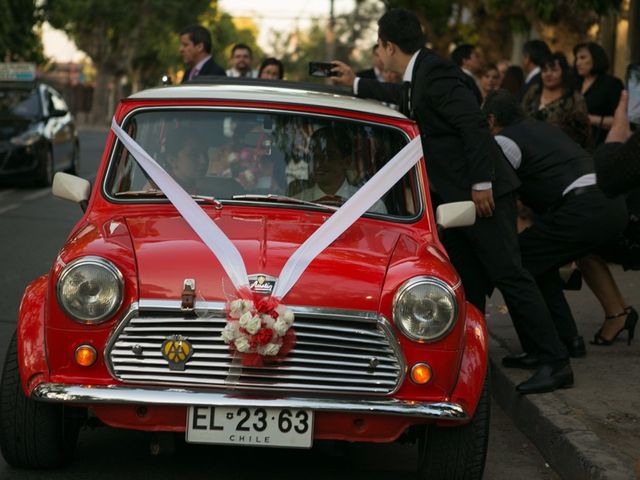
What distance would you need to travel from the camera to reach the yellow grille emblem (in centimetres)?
522

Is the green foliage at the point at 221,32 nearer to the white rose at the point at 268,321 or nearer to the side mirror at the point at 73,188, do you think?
the side mirror at the point at 73,188

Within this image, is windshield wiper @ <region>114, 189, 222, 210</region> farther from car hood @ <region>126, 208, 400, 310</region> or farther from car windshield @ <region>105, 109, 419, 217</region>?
car hood @ <region>126, 208, 400, 310</region>

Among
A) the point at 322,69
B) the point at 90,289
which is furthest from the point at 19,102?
the point at 90,289

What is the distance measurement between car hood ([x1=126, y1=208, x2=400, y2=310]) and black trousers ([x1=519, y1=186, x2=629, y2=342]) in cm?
231

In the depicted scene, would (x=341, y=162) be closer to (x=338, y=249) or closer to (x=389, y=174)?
(x=389, y=174)

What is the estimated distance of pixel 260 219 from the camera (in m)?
6.01

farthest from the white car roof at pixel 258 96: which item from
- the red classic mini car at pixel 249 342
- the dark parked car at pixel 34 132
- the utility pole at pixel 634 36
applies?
the dark parked car at pixel 34 132

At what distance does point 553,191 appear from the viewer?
8070 millimetres

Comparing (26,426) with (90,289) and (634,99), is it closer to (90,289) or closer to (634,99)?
(90,289)

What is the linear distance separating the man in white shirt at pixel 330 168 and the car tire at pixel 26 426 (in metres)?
Result: 1.56

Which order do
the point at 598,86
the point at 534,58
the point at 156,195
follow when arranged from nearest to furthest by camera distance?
the point at 156,195
the point at 534,58
the point at 598,86

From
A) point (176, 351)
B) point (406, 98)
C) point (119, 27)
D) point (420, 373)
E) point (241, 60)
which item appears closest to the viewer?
point (176, 351)

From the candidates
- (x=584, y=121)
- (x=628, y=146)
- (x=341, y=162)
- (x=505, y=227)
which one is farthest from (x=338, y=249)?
(x=584, y=121)

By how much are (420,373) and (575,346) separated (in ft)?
10.5
